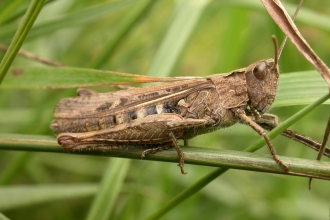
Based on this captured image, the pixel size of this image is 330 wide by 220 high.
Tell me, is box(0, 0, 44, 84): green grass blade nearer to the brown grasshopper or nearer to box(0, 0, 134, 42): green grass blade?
the brown grasshopper

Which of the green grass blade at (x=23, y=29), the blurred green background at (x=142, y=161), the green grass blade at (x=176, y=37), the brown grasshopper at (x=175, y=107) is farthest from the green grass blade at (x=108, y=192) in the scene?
the green grass blade at (x=23, y=29)

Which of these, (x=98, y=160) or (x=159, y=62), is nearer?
(x=159, y=62)

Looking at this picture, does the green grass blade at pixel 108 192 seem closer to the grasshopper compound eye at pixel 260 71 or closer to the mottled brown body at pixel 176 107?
the mottled brown body at pixel 176 107

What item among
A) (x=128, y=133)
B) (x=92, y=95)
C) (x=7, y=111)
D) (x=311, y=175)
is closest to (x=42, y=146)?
(x=128, y=133)

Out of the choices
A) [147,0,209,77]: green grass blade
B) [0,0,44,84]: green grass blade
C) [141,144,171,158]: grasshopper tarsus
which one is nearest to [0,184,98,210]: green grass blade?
[147,0,209,77]: green grass blade

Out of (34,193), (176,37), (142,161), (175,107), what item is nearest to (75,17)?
(176,37)

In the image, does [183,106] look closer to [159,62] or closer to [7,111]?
[159,62]

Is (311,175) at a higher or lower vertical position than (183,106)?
lower
